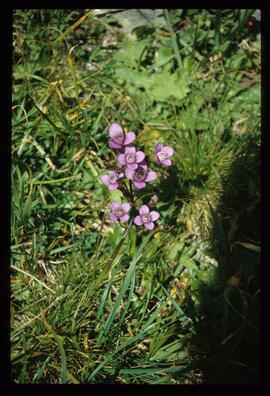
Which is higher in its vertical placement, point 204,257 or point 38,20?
point 38,20

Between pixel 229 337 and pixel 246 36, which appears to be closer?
pixel 229 337

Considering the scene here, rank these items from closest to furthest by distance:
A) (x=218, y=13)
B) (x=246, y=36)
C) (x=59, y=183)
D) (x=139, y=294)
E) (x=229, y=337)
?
(x=229, y=337), (x=139, y=294), (x=59, y=183), (x=218, y=13), (x=246, y=36)

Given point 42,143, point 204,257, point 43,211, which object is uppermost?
point 42,143

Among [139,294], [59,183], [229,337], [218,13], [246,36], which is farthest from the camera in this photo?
[246,36]

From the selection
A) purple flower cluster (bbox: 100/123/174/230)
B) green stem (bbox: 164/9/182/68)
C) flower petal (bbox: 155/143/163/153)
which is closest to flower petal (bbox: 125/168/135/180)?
purple flower cluster (bbox: 100/123/174/230)

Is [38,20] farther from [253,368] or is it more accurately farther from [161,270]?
[253,368]

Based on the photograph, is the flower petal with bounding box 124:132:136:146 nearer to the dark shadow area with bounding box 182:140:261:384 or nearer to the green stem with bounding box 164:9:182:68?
the dark shadow area with bounding box 182:140:261:384

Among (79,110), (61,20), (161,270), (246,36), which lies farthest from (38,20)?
(161,270)
